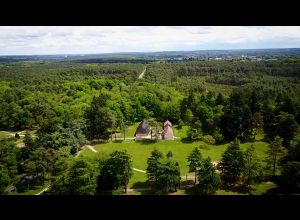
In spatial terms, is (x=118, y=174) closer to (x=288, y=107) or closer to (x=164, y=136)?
(x=164, y=136)

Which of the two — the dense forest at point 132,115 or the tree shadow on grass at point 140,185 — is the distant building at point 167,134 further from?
the tree shadow on grass at point 140,185

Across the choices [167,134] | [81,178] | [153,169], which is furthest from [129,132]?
[81,178]

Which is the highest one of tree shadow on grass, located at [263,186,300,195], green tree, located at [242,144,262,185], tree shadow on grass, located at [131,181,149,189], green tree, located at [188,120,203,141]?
green tree, located at [242,144,262,185]

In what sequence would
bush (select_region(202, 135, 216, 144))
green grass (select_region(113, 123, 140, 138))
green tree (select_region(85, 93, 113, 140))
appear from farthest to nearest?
green grass (select_region(113, 123, 140, 138)), green tree (select_region(85, 93, 113, 140)), bush (select_region(202, 135, 216, 144))

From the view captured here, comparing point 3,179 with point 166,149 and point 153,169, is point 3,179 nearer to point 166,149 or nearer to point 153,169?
point 153,169

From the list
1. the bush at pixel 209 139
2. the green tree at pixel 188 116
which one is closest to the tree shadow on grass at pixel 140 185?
the bush at pixel 209 139

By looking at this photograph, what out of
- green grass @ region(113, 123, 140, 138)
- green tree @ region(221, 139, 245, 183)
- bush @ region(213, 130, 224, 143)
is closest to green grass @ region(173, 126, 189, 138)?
bush @ region(213, 130, 224, 143)

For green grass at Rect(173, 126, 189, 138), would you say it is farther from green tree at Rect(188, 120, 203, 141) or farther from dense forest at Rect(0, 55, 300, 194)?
green tree at Rect(188, 120, 203, 141)
